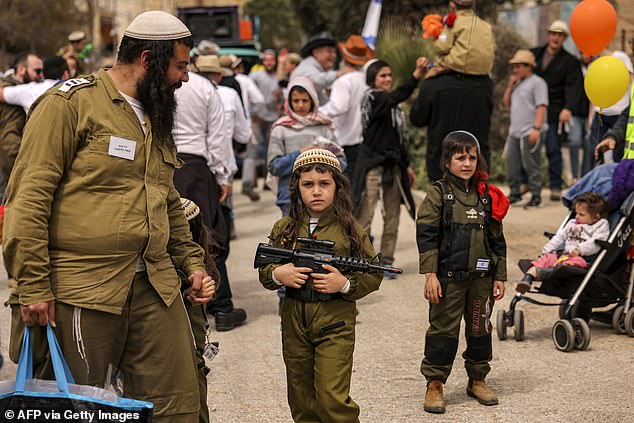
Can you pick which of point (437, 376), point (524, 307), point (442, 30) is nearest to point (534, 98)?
point (442, 30)

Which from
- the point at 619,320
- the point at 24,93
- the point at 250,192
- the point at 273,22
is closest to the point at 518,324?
the point at 619,320

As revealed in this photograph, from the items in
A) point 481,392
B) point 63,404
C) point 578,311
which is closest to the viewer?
point 63,404

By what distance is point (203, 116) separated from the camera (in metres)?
7.54

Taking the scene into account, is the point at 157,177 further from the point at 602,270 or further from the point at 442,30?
the point at 442,30

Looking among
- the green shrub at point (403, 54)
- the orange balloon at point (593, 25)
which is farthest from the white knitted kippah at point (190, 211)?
the green shrub at point (403, 54)

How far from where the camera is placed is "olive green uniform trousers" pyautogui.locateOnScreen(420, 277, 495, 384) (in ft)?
18.6

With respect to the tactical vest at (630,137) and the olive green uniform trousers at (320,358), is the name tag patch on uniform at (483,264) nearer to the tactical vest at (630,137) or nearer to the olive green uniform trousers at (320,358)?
the olive green uniform trousers at (320,358)

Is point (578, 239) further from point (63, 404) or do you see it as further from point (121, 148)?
point (63, 404)

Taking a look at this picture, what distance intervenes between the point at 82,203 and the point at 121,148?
0.25 m

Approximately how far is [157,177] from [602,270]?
4.04m

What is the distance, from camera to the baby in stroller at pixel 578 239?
7000 mm

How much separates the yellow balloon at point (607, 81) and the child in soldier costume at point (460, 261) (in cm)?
285

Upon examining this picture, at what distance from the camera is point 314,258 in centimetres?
463

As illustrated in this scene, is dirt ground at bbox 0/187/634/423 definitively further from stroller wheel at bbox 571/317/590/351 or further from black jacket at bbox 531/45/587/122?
black jacket at bbox 531/45/587/122
